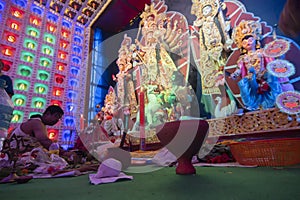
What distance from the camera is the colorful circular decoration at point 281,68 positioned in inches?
73.8

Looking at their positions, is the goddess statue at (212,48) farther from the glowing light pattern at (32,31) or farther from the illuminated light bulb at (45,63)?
the glowing light pattern at (32,31)

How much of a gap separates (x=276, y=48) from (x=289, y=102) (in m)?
0.65

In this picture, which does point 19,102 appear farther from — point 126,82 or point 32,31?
point 126,82

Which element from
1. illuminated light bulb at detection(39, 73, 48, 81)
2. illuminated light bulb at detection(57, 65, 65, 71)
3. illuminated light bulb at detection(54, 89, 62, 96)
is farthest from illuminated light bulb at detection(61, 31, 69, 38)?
illuminated light bulb at detection(54, 89, 62, 96)

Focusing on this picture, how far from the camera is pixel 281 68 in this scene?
1.91m

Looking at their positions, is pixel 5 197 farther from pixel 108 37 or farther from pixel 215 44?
pixel 108 37

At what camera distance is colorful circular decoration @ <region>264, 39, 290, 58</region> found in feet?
6.44

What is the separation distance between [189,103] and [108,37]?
4545mm

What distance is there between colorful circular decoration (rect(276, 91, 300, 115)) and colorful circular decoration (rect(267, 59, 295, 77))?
22 centimetres

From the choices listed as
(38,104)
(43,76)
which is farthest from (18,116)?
(43,76)

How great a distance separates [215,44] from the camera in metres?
2.65

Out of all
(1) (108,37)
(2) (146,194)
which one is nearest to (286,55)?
(2) (146,194)

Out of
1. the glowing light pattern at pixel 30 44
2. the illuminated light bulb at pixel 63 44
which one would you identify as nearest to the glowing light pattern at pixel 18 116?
the glowing light pattern at pixel 30 44

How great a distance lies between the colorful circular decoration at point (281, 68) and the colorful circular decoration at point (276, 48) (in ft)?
0.32
